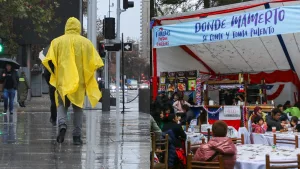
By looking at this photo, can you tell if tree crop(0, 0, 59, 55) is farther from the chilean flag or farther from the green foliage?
the chilean flag

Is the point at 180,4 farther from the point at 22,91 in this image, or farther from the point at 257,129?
the point at 257,129

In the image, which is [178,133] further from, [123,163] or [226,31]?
[226,31]

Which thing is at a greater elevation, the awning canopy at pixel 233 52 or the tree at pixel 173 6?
the tree at pixel 173 6

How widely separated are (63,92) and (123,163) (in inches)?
57.9

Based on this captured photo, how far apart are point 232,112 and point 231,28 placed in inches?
101

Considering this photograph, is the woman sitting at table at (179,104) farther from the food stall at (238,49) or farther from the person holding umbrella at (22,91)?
the person holding umbrella at (22,91)

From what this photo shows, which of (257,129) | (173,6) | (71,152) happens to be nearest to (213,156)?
(71,152)

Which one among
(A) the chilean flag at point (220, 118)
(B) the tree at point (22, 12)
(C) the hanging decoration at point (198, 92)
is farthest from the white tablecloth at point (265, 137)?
(B) the tree at point (22, 12)

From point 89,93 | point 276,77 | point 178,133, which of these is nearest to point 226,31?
point 276,77

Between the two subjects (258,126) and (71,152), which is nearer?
(71,152)

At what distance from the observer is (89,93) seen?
280 inches

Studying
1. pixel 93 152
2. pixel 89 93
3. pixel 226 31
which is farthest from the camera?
pixel 226 31

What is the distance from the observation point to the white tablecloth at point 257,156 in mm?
6715

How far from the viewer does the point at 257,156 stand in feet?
23.5
